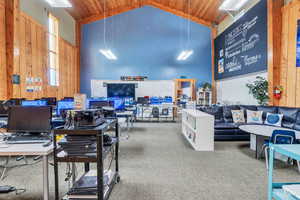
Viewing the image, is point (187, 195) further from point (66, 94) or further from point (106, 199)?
point (66, 94)

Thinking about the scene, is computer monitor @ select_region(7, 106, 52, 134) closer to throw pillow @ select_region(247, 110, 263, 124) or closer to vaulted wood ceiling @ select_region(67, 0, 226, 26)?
throw pillow @ select_region(247, 110, 263, 124)

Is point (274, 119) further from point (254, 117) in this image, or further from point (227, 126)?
point (227, 126)

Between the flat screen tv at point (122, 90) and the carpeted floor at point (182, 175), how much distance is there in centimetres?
602

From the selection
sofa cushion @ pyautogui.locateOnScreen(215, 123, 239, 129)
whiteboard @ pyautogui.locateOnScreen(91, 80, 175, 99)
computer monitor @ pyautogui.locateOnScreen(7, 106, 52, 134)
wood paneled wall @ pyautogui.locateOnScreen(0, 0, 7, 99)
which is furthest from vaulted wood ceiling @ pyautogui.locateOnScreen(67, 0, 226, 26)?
computer monitor @ pyautogui.locateOnScreen(7, 106, 52, 134)

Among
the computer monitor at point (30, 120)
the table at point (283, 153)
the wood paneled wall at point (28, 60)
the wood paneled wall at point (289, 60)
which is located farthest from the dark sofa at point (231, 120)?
the wood paneled wall at point (28, 60)

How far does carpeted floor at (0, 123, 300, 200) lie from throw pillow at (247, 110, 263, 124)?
3.90 ft

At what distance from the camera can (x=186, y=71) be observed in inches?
420

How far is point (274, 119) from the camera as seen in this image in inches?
188

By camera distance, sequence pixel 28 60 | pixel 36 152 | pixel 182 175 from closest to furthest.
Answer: pixel 36 152, pixel 182 175, pixel 28 60

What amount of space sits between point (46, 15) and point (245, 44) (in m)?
8.06

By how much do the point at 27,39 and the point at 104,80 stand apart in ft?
15.8

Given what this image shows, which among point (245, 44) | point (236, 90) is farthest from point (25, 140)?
point (236, 90)

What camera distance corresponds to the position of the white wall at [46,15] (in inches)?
245

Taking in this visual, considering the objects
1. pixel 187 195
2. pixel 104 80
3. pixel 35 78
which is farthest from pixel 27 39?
pixel 187 195
